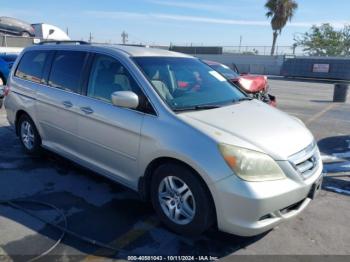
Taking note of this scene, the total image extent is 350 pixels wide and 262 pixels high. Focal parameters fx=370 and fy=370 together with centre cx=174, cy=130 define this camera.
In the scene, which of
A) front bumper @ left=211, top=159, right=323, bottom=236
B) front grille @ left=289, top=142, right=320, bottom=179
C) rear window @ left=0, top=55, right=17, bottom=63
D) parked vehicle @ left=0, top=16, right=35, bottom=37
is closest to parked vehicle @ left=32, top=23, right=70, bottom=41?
parked vehicle @ left=0, top=16, right=35, bottom=37

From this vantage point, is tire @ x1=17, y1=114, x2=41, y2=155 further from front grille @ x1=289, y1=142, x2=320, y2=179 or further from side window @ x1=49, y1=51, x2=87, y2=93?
front grille @ x1=289, y1=142, x2=320, y2=179

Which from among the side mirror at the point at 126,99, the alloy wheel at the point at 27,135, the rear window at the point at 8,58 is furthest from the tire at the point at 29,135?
the rear window at the point at 8,58

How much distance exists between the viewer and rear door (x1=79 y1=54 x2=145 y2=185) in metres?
3.83

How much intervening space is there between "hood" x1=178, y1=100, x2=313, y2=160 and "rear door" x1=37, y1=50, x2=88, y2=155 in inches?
66.1

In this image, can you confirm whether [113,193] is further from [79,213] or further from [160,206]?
[160,206]

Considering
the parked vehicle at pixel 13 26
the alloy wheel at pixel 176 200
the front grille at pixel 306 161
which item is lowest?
the alloy wheel at pixel 176 200

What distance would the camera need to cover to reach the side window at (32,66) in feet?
17.6

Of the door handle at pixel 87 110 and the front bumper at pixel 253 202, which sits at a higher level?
the door handle at pixel 87 110

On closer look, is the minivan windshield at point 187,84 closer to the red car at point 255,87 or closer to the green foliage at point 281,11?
the red car at point 255,87

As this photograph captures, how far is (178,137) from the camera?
3.36 metres

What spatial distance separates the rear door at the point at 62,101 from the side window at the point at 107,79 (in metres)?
0.23

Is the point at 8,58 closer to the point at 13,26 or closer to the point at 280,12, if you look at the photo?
the point at 13,26

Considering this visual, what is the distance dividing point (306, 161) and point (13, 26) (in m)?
27.9

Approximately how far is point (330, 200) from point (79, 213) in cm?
298
